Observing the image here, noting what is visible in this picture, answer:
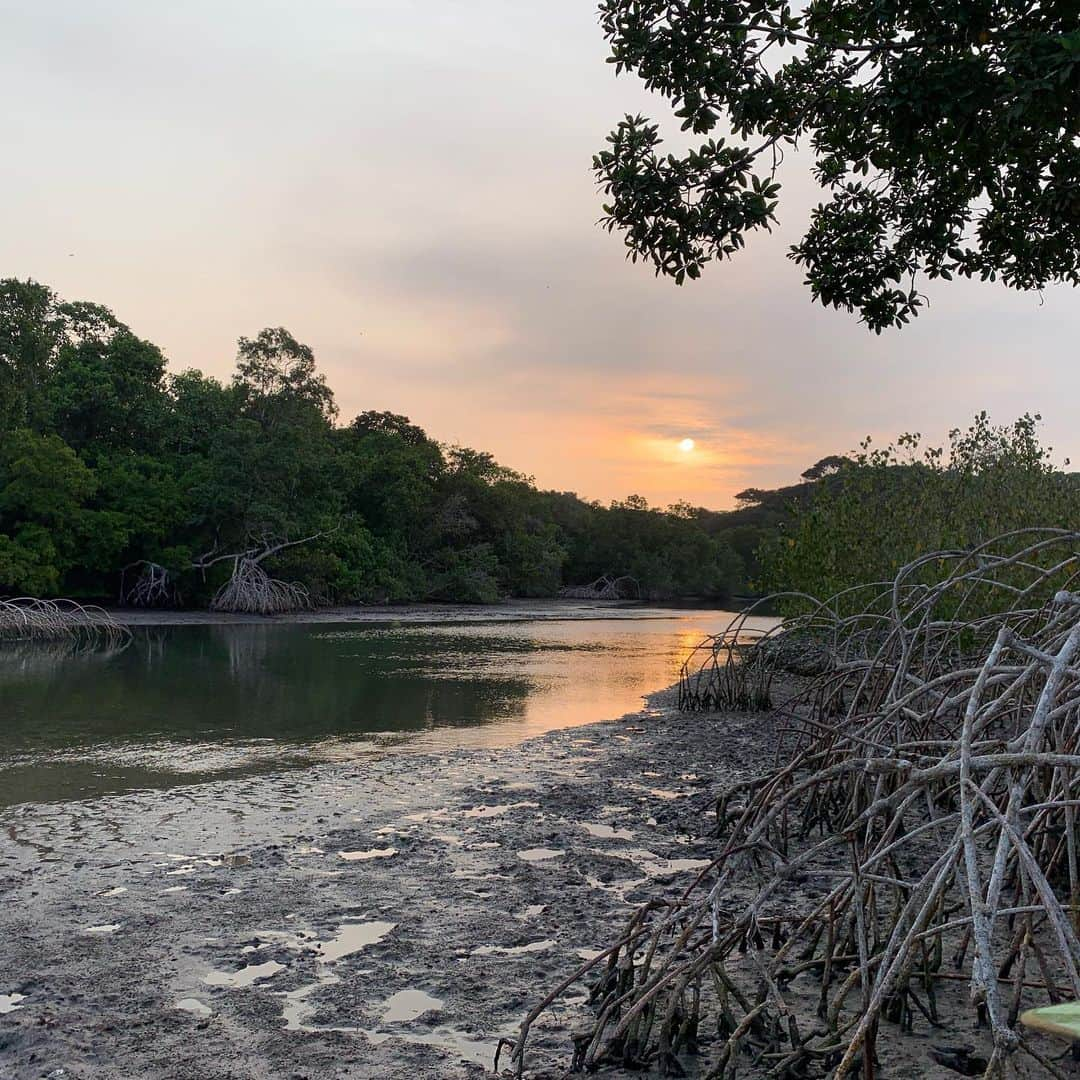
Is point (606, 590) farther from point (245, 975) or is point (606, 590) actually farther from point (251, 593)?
point (245, 975)

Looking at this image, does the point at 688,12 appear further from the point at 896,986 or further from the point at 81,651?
the point at 81,651

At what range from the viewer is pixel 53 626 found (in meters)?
24.6

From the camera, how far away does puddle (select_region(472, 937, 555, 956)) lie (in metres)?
4.57

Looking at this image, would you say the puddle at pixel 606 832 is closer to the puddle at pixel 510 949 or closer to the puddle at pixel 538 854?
the puddle at pixel 538 854

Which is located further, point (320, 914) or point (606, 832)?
point (606, 832)

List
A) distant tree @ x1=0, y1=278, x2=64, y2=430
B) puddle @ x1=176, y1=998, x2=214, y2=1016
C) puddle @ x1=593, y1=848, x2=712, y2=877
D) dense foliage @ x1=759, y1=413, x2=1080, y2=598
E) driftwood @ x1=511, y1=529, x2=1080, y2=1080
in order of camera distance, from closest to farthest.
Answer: driftwood @ x1=511, y1=529, x2=1080, y2=1080
puddle @ x1=176, y1=998, x2=214, y2=1016
puddle @ x1=593, y1=848, x2=712, y2=877
dense foliage @ x1=759, y1=413, x2=1080, y2=598
distant tree @ x1=0, y1=278, x2=64, y2=430

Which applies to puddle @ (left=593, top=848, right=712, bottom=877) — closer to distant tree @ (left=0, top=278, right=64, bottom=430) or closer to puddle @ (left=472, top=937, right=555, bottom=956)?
puddle @ (left=472, top=937, right=555, bottom=956)

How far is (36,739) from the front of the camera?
Result: 10.9 m

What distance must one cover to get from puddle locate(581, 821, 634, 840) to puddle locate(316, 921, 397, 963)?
2012 millimetres

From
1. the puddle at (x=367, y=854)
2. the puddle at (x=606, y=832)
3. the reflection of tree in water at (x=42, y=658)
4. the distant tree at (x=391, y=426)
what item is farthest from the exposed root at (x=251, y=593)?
the puddle at (x=367, y=854)

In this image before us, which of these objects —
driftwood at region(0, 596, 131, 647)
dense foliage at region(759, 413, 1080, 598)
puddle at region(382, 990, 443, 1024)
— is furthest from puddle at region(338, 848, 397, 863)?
driftwood at region(0, 596, 131, 647)

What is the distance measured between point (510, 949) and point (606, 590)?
55010mm

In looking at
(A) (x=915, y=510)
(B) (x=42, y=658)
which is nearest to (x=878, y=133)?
(A) (x=915, y=510)

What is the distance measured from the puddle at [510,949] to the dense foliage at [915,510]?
442 inches
